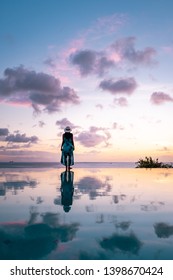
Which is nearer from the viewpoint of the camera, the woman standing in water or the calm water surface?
the calm water surface

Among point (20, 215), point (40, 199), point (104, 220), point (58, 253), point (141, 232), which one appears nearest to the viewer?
point (58, 253)

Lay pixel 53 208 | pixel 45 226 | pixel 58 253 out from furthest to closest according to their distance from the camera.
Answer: pixel 53 208 → pixel 45 226 → pixel 58 253

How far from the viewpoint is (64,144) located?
17609 mm

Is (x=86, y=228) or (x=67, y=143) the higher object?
(x=67, y=143)

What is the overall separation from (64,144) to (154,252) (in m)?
14.7

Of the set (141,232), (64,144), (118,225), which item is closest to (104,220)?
(118,225)

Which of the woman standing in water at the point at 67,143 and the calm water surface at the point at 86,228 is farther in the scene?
the woman standing in water at the point at 67,143

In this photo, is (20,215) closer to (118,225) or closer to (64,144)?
(118,225)

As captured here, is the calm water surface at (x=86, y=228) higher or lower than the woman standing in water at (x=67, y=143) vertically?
lower

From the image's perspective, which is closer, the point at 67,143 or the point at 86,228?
the point at 86,228

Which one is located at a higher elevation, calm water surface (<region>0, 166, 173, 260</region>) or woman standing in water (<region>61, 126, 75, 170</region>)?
woman standing in water (<region>61, 126, 75, 170</region>)
